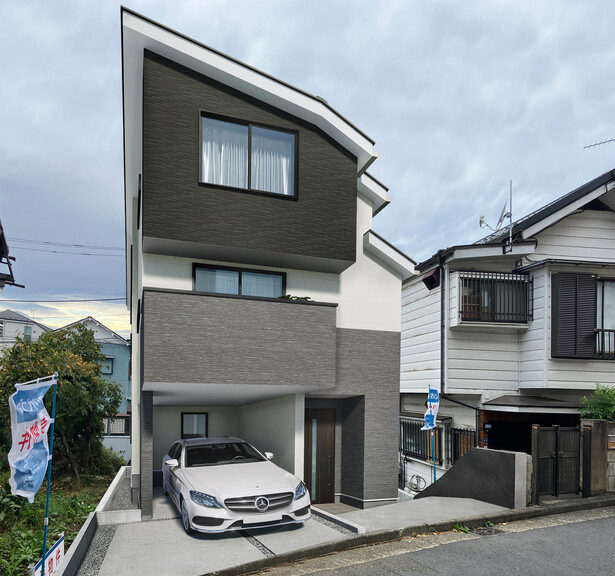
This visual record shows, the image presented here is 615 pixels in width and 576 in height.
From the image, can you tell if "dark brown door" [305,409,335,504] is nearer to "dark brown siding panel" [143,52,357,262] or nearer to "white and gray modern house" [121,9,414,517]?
"white and gray modern house" [121,9,414,517]

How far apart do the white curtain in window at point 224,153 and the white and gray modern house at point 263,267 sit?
28 millimetres

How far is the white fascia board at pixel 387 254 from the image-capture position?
12683mm

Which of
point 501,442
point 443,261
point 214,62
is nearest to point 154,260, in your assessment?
point 214,62

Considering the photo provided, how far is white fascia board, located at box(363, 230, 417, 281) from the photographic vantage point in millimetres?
12683

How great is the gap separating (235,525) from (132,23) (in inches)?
355

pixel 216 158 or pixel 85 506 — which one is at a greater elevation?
pixel 216 158

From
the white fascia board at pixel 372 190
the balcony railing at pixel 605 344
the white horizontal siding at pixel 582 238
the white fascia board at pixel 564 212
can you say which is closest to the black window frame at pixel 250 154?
the white fascia board at pixel 372 190

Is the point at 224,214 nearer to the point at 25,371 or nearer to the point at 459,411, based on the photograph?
the point at 25,371

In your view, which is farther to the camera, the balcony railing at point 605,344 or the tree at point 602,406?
the balcony railing at point 605,344

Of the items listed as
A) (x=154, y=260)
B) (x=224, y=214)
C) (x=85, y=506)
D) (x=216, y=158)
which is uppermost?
(x=216, y=158)

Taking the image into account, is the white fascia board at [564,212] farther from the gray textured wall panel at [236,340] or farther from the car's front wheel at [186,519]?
the car's front wheel at [186,519]

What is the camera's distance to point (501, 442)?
15.1 meters

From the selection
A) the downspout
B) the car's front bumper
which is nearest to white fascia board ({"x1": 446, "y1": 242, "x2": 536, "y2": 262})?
the downspout

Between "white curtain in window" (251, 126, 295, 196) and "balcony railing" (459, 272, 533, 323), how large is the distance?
19.9ft
